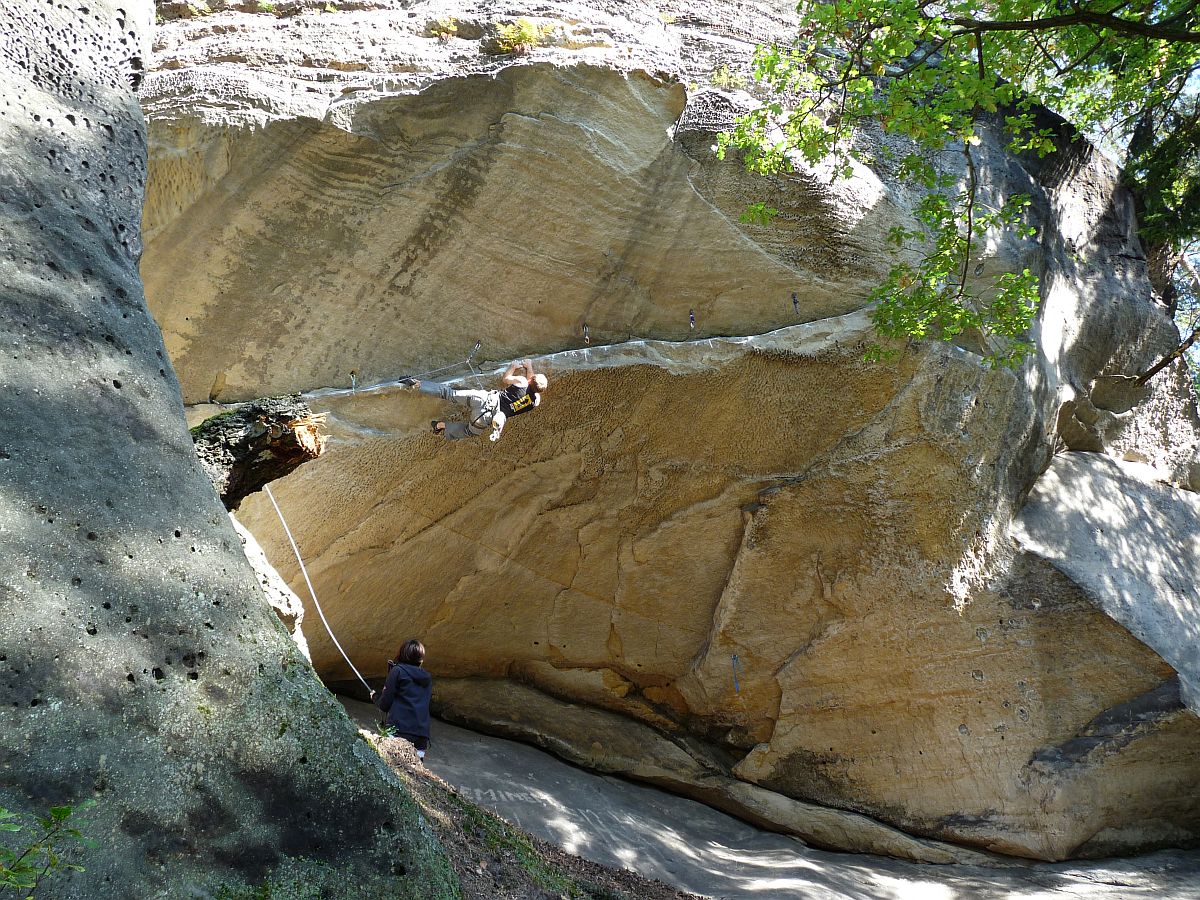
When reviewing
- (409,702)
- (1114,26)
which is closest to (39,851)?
(409,702)

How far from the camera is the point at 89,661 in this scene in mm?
2236

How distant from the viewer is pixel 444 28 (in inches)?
275

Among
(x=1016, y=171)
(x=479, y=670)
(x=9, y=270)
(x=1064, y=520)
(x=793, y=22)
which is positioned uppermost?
(x=793, y=22)

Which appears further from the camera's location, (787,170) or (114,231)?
(787,170)

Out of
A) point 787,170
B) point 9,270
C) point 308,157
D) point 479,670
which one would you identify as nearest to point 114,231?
point 9,270

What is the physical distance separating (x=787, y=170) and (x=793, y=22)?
7.54 feet

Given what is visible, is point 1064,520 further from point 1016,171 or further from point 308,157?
point 308,157

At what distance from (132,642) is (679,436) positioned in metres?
6.00

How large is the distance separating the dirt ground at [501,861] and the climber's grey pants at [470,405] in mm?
2205

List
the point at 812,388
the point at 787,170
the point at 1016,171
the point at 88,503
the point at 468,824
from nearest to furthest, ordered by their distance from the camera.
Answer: the point at 88,503 → the point at 468,824 → the point at 787,170 → the point at 812,388 → the point at 1016,171

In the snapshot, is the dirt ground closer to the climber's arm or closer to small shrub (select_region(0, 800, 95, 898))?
small shrub (select_region(0, 800, 95, 898))

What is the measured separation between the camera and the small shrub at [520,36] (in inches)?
265

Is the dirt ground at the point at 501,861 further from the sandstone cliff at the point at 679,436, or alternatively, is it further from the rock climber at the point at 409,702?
the sandstone cliff at the point at 679,436

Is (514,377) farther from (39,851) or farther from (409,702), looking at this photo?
(39,851)
